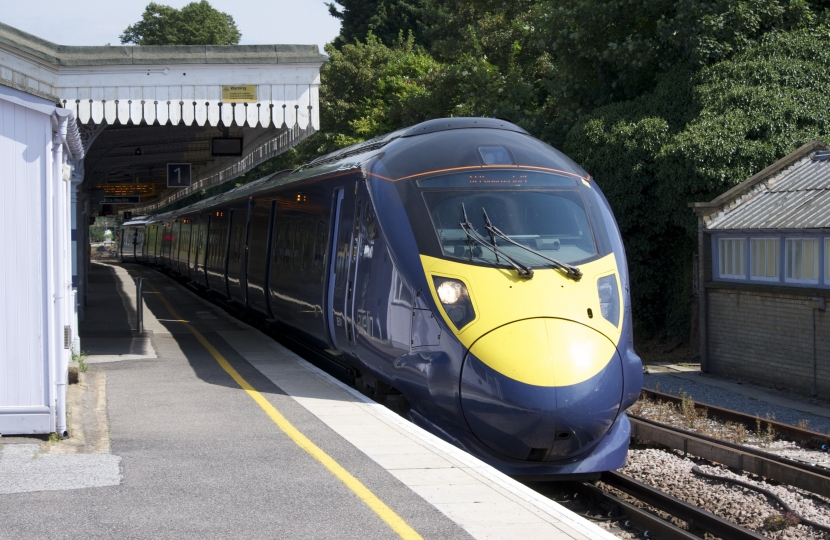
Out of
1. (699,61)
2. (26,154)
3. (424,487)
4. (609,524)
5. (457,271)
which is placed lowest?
(609,524)

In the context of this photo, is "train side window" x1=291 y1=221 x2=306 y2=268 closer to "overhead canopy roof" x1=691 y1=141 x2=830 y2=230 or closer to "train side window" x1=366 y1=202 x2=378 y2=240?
"train side window" x1=366 y1=202 x2=378 y2=240

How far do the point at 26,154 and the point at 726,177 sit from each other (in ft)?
52.5

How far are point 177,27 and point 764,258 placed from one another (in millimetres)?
72355

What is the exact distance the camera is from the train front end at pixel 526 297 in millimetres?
7879

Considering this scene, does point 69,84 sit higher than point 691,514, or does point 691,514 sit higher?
point 69,84

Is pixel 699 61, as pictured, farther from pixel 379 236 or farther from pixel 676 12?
pixel 379 236

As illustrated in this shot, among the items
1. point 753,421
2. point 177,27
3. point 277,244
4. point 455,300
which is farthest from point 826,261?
point 177,27

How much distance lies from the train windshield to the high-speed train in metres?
0.01

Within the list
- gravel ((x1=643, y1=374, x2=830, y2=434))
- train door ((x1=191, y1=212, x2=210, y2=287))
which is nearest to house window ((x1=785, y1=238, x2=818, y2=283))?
gravel ((x1=643, y1=374, x2=830, y2=434))

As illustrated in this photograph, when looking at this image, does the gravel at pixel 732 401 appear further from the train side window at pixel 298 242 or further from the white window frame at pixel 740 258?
the train side window at pixel 298 242

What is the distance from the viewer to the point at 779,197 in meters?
17.3

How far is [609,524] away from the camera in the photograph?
820 centimetres

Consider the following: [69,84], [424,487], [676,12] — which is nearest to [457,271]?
[424,487]

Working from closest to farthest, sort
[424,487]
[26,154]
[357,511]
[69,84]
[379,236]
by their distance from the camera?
[357,511] → [424,487] → [26,154] → [379,236] → [69,84]
